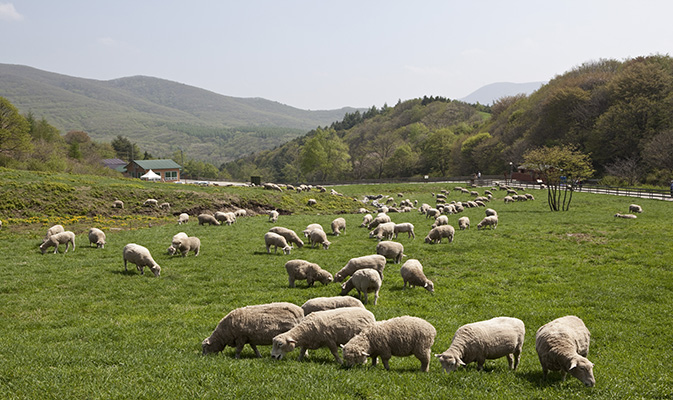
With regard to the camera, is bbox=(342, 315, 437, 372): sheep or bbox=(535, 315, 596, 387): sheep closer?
bbox=(535, 315, 596, 387): sheep

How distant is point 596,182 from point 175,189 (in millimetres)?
66415

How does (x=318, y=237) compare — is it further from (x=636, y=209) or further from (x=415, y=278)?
(x=636, y=209)

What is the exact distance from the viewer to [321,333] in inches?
359

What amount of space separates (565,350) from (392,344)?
11.2 feet

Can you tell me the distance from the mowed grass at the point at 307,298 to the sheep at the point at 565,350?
28cm

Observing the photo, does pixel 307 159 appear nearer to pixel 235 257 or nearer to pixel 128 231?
pixel 128 231

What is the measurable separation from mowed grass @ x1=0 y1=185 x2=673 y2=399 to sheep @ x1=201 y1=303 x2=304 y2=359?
0.30 m

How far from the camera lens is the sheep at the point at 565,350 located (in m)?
7.42

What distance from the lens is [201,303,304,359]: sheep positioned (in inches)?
372

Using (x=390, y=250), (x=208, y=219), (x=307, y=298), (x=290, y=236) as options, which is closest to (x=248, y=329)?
(x=307, y=298)

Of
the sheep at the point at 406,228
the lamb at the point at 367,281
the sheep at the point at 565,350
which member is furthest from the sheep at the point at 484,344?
the sheep at the point at 406,228

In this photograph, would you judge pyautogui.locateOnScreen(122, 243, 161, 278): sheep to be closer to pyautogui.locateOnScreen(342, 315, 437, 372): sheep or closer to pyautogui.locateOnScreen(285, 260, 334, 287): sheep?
pyautogui.locateOnScreen(285, 260, 334, 287): sheep

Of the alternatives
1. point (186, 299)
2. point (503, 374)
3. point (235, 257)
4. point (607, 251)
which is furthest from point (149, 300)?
point (607, 251)

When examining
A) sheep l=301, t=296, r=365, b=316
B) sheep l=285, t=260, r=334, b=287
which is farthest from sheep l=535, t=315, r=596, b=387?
sheep l=285, t=260, r=334, b=287
